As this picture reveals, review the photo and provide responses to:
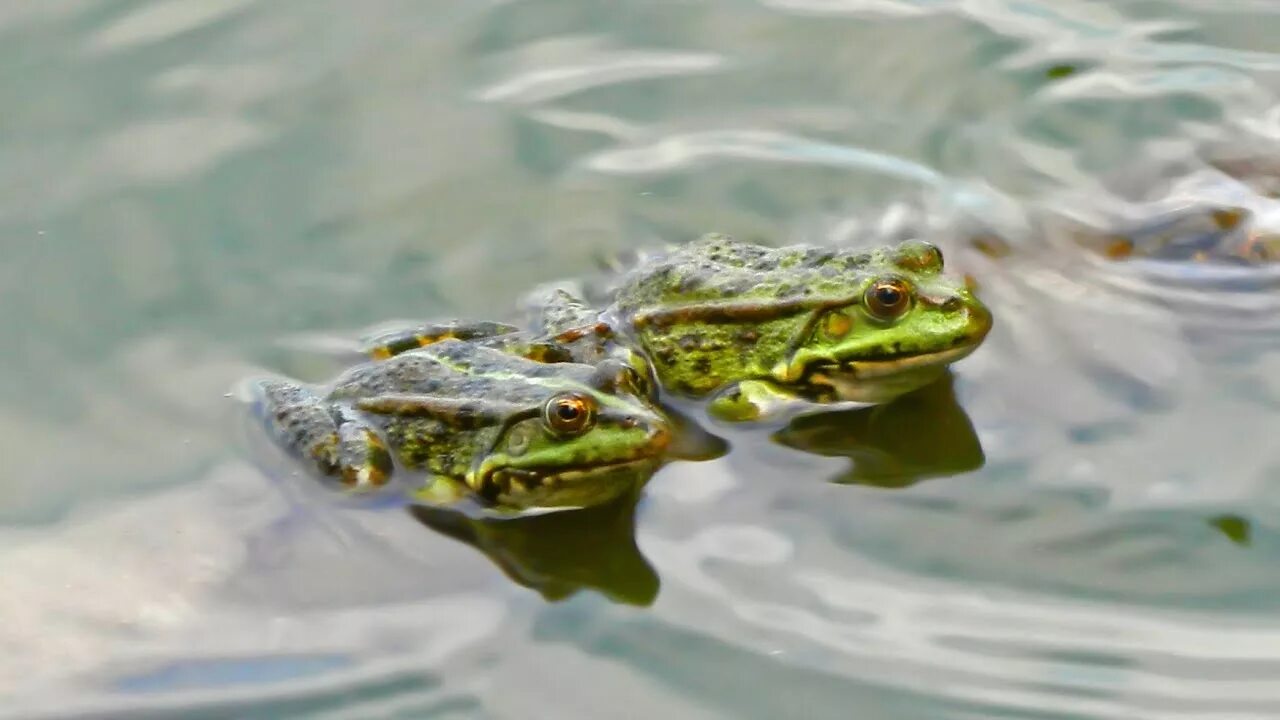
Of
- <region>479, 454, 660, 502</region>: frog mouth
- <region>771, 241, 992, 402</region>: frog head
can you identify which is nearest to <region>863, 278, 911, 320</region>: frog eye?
<region>771, 241, 992, 402</region>: frog head

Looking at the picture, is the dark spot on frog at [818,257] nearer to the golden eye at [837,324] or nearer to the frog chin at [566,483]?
the golden eye at [837,324]

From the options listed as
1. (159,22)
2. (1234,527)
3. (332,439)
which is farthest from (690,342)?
(159,22)

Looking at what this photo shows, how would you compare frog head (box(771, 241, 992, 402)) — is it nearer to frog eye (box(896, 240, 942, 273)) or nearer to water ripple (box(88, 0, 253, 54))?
frog eye (box(896, 240, 942, 273))

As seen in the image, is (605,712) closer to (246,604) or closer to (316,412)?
(246,604)

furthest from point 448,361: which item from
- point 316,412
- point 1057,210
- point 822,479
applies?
point 1057,210

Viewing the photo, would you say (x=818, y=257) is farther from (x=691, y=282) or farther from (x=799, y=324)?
(x=691, y=282)
